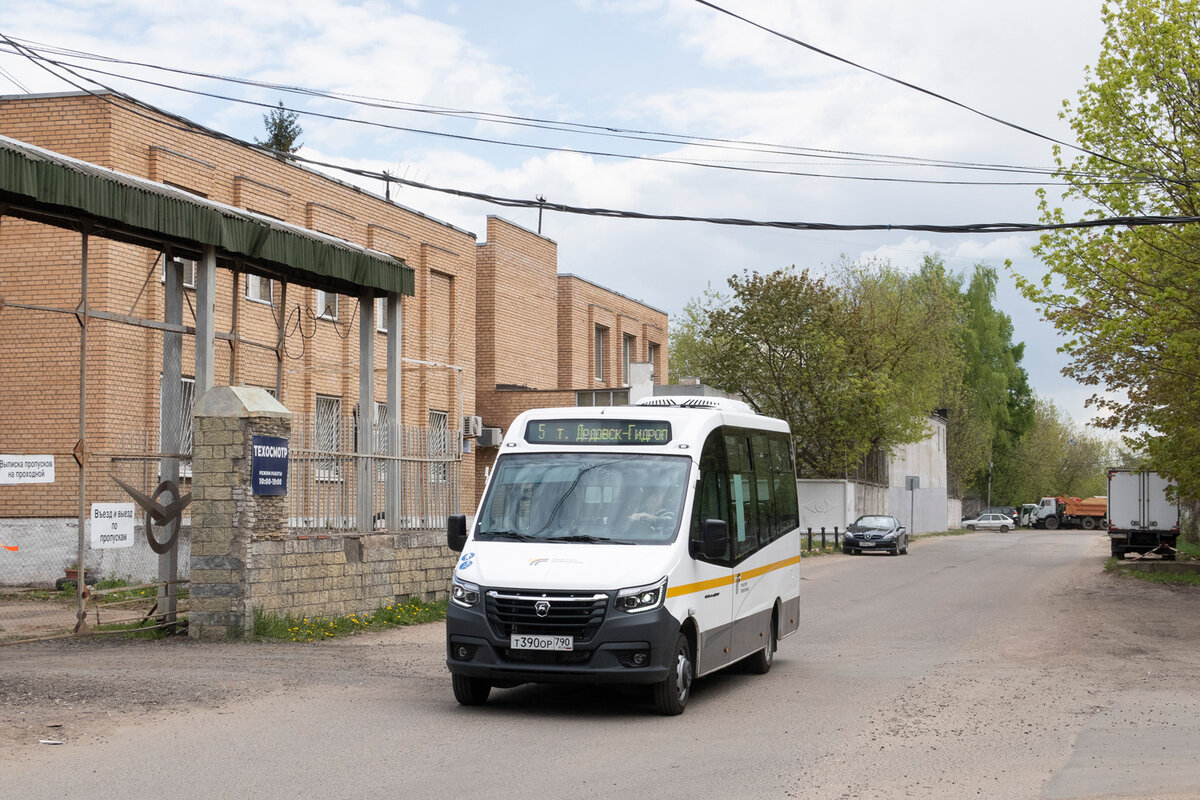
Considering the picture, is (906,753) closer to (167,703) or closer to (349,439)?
(167,703)

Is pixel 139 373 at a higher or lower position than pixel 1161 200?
lower

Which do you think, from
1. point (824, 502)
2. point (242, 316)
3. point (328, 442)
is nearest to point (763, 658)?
point (328, 442)

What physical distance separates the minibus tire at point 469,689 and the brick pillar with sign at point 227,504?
4.99 m

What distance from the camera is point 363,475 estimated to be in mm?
18484

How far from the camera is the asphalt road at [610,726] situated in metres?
7.88

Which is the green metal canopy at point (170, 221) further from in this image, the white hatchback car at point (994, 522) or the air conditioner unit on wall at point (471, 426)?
the white hatchback car at point (994, 522)

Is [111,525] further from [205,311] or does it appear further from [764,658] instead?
[764,658]

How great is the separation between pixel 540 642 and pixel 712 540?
168 cm

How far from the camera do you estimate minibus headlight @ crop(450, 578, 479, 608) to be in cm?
1038

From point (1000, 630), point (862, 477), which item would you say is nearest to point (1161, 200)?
point (1000, 630)

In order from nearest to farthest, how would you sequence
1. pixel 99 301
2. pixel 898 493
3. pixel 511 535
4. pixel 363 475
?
1. pixel 511 535
2. pixel 363 475
3. pixel 99 301
4. pixel 898 493

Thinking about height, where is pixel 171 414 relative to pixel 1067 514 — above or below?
above

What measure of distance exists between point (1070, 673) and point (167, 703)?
862cm

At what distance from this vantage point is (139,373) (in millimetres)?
23578
